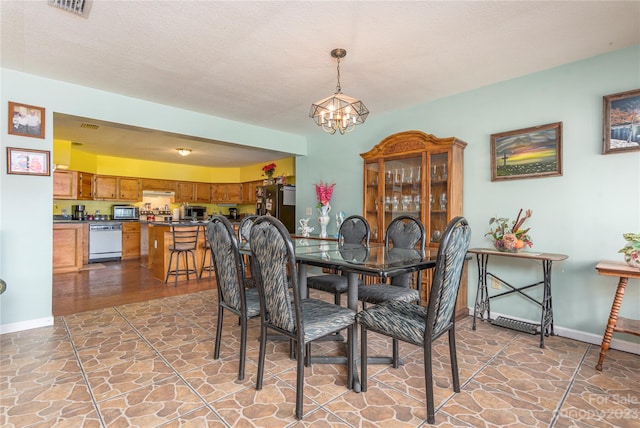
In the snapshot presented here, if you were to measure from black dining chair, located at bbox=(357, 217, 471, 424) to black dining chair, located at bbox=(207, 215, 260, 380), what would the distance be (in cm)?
72

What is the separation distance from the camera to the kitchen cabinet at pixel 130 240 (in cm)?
682

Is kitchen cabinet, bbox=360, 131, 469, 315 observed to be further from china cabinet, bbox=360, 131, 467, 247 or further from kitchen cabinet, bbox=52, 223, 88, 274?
kitchen cabinet, bbox=52, 223, 88, 274

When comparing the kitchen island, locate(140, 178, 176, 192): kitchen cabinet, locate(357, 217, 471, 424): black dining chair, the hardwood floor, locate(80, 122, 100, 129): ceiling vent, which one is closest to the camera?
locate(357, 217, 471, 424): black dining chair

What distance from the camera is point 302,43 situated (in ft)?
7.61

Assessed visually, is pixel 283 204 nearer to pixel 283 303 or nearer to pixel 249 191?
pixel 249 191

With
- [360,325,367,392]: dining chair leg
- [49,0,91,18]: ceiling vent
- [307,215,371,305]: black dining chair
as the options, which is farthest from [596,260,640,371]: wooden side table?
[49,0,91,18]: ceiling vent

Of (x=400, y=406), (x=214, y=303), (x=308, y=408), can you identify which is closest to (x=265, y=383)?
(x=308, y=408)

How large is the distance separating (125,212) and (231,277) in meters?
6.26

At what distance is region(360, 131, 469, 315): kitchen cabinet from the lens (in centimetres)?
322

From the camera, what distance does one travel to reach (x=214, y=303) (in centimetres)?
364

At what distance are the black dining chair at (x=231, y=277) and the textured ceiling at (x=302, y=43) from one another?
135 cm

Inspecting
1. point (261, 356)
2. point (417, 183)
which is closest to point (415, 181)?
point (417, 183)

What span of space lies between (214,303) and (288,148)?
2.61 metres

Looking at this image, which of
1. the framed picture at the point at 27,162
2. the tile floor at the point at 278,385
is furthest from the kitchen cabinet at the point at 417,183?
the framed picture at the point at 27,162
